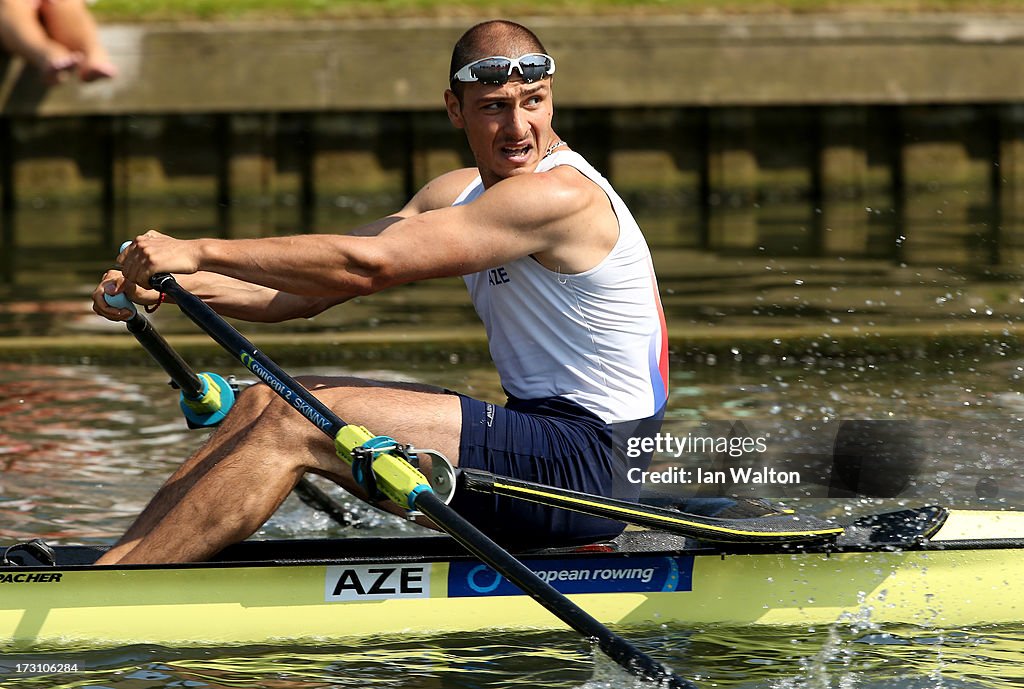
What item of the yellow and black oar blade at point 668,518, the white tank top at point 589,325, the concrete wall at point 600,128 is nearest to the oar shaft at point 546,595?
the yellow and black oar blade at point 668,518

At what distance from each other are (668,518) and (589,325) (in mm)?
556

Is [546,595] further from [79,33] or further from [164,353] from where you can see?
[79,33]

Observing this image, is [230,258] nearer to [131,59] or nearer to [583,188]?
[583,188]

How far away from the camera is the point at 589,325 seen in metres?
4.29

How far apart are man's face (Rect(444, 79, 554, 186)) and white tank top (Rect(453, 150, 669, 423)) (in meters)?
0.06

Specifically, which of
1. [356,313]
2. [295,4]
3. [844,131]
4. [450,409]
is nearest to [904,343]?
[356,313]

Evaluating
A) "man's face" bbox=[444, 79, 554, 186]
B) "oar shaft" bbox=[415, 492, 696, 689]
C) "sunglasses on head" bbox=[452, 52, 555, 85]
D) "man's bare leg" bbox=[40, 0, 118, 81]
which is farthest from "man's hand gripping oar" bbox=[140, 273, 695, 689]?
"man's bare leg" bbox=[40, 0, 118, 81]

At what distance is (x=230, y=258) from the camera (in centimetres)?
424

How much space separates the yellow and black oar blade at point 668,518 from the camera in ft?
13.5

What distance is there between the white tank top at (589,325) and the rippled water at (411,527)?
508 millimetres

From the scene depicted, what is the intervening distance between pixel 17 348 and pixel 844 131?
7.43 metres

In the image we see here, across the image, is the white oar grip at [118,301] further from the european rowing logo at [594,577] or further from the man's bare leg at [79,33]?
the man's bare leg at [79,33]

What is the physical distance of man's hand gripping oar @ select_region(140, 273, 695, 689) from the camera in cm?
391

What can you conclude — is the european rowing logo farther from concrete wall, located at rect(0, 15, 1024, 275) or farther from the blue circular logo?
concrete wall, located at rect(0, 15, 1024, 275)
